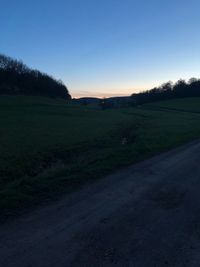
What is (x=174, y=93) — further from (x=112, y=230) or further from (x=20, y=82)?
(x=112, y=230)

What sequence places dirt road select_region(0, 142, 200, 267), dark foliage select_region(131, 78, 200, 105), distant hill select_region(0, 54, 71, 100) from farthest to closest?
dark foliage select_region(131, 78, 200, 105) → distant hill select_region(0, 54, 71, 100) → dirt road select_region(0, 142, 200, 267)

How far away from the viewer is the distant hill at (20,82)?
97500 millimetres

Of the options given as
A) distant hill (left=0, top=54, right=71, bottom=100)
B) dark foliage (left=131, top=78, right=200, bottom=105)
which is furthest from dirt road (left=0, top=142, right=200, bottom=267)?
dark foliage (left=131, top=78, right=200, bottom=105)

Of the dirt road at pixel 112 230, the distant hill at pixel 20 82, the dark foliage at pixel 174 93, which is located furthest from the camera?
the dark foliage at pixel 174 93

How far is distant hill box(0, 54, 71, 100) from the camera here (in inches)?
3839

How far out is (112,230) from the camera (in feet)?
19.1

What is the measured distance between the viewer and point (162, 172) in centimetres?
A: 1109

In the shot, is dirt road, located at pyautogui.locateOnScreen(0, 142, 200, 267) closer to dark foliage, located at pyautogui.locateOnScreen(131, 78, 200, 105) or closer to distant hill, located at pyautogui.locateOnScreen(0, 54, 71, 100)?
distant hill, located at pyautogui.locateOnScreen(0, 54, 71, 100)

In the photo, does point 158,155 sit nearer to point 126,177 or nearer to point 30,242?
point 126,177

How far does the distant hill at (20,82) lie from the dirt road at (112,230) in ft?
290

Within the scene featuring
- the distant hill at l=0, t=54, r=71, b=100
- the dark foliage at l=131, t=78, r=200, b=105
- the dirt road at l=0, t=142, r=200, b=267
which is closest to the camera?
the dirt road at l=0, t=142, r=200, b=267

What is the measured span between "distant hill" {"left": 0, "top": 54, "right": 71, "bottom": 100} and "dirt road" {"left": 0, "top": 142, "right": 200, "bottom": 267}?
88312 millimetres

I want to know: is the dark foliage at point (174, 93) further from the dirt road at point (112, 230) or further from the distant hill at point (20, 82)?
the dirt road at point (112, 230)

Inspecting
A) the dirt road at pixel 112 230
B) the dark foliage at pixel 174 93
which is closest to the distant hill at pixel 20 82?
the dark foliage at pixel 174 93
